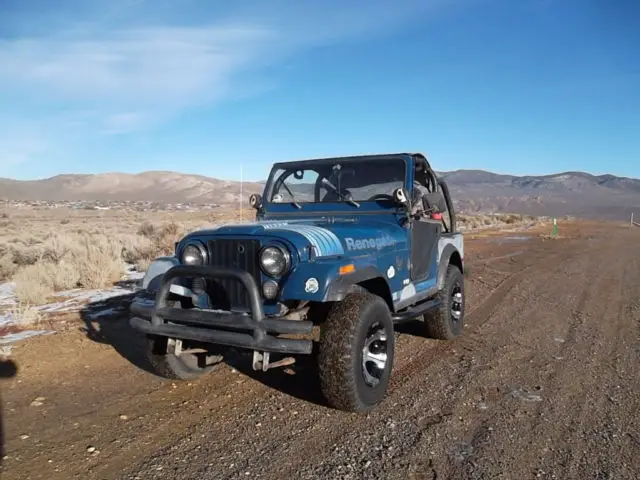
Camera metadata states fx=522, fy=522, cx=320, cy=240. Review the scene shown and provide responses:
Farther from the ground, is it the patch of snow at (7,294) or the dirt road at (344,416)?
the dirt road at (344,416)

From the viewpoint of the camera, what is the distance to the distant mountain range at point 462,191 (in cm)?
9731

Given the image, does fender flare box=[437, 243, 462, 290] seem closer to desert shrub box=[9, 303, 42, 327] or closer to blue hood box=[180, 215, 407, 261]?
blue hood box=[180, 215, 407, 261]

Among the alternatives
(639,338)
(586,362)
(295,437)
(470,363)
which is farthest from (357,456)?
(639,338)

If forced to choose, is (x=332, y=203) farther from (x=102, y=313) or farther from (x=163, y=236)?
(x=163, y=236)

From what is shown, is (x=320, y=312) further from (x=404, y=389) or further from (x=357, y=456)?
(x=357, y=456)

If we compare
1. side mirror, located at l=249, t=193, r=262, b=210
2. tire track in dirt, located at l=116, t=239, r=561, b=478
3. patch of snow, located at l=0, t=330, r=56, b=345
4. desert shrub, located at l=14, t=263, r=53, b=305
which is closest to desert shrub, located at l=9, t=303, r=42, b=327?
patch of snow, located at l=0, t=330, r=56, b=345

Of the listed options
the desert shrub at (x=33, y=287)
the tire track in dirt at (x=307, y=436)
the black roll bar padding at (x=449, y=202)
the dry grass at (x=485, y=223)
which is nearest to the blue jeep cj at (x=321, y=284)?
the tire track in dirt at (x=307, y=436)

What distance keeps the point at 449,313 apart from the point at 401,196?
174cm

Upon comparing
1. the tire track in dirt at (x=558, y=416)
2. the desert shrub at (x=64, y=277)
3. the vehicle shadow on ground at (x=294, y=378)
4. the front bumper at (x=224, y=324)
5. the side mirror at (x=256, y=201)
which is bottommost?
the vehicle shadow on ground at (x=294, y=378)

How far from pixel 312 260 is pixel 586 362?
3251 millimetres

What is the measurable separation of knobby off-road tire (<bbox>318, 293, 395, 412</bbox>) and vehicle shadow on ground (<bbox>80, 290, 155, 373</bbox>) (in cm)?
220

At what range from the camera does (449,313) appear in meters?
6.12

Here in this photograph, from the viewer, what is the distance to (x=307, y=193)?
605 cm

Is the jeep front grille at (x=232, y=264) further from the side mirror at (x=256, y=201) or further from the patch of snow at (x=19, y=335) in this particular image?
the patch of snow at (x=19, y=335)
